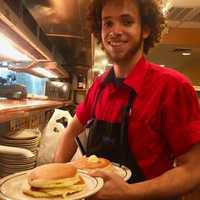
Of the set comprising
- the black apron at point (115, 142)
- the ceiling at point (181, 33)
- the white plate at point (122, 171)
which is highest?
the ceiling at point (181, 33)

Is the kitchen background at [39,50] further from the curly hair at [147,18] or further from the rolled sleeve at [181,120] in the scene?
the rolled sleeve at [181,120]

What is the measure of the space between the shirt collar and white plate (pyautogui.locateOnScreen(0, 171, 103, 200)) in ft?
1.43

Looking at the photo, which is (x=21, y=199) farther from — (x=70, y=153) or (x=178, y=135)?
(x=70, y=153)

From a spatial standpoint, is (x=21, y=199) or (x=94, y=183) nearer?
(x=21, y=199)

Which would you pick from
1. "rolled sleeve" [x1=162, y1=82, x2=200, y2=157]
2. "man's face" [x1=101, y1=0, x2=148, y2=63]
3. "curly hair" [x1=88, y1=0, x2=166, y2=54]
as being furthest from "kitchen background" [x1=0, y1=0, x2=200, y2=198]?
"rolled sleeve" [x1=162, y1=82, x2=200, y2=157]

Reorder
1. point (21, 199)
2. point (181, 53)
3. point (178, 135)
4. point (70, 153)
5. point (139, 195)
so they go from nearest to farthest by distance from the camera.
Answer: point (21, 199) < point (139, 195) < point (178, 135) < point (70, 153) < point (181, 53)

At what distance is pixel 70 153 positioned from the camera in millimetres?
1537

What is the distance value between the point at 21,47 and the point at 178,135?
1566 millimetres

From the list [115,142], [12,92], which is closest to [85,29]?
[12,92]

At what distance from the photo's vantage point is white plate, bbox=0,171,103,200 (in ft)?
2.60

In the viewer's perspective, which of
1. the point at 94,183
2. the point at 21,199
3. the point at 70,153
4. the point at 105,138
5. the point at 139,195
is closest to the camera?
the point at 21,199

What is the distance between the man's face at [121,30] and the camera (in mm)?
1274

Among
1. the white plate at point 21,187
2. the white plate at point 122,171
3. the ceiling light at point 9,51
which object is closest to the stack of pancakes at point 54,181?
the white plate at point 21,187

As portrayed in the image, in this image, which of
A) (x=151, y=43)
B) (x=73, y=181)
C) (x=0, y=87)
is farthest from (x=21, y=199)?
(x=0, y=87)
